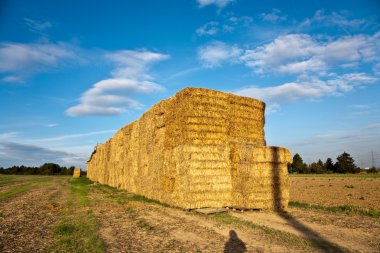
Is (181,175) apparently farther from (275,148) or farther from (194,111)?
(275,148)

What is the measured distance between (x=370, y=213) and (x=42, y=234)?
35.5ft

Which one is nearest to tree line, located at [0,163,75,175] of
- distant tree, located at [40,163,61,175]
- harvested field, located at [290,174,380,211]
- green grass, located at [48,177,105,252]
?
distant tree, located at [40,163,61,175]

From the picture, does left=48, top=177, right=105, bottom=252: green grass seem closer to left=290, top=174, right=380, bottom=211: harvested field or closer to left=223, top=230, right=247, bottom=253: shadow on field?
left=223, top=230, right=247, bottom=253: shadow on field

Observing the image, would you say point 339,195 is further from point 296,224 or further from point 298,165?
point 298,165

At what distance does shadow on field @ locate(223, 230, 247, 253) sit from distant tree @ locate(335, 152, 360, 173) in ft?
291

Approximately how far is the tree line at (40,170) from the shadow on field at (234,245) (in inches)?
3703

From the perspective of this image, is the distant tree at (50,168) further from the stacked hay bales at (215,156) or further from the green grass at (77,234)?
the green grass at (77,234)

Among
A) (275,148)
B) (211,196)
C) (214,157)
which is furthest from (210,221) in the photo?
Answer: (275,148)

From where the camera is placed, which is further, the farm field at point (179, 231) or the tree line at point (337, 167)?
the tree line at point (337, 167)

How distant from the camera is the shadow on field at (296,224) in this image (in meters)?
6.11

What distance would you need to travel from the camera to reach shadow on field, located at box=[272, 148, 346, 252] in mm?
Answer: 6113

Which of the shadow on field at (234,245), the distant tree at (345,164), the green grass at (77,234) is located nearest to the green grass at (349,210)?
the shadow on field at (234,245)

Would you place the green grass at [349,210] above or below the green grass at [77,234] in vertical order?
below

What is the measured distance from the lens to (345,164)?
8256cm
